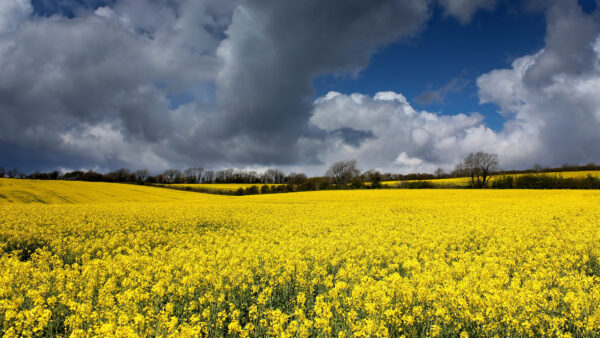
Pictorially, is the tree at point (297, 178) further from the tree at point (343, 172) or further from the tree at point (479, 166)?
the tree at point (479, 166)

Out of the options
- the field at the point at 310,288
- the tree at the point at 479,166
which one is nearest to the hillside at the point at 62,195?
the field at the point at 310,288

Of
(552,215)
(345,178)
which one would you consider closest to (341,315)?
(552,215)

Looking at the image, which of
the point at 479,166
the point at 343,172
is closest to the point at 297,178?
the point at 343,172

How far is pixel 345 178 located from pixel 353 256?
67.5 metres

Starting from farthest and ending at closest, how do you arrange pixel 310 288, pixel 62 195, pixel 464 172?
pixel 464 172
pixel 62 195
pixel 310 288

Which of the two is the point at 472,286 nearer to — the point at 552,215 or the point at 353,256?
the point at 353,256

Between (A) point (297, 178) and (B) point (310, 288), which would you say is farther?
(A) point (297, 178)

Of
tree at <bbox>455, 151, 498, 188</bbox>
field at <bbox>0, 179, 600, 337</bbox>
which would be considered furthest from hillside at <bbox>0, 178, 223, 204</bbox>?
tree at <bbox>455, 151, 498, 188</bbox>

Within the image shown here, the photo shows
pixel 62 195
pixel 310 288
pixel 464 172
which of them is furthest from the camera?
pixel 464 172

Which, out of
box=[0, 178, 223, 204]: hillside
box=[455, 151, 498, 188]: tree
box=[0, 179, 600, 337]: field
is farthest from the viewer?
box=[455, 151, 498, 188]: tree

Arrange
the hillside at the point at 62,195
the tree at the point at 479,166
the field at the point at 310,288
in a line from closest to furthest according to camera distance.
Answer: the field at the point at 310,288 < the hillside at the point at 62,195 < the tree at the point at 479,166

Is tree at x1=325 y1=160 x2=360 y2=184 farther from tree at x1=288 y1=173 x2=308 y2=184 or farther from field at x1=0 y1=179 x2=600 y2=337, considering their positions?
field at x1=0 y1=179 x2=600 y2=337

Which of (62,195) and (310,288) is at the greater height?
(62,195)

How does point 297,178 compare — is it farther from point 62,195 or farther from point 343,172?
point 62,195
